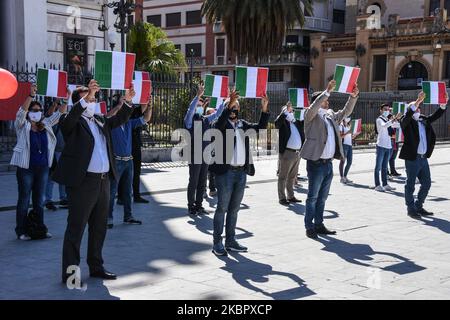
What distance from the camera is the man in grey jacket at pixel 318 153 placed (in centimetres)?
816

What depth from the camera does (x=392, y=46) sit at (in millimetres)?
43469

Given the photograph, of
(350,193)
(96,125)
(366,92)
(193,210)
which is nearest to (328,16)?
(366,92)

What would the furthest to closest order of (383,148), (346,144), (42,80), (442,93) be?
(346,144) → (383,148) → (442,93) → (42,80)

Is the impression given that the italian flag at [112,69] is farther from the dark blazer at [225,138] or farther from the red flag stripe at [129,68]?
the dark blazer at [225,138]

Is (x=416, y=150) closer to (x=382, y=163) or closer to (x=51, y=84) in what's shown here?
(x=382, y=163)

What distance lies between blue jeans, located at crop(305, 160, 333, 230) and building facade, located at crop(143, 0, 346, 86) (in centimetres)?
3786

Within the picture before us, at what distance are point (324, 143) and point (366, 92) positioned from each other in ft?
119

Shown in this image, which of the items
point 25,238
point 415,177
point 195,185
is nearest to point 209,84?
point 195,185

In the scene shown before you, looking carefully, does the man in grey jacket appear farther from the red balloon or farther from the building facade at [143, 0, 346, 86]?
the building facade at [143, 0, 346, 86]

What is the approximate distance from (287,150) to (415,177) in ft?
8.17

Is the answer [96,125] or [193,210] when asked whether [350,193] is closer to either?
[193,210]

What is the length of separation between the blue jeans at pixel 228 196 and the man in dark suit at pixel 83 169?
1539 mm

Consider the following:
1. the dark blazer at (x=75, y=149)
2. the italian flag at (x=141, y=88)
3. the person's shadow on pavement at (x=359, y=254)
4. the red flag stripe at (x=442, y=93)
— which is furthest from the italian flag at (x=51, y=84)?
the red flag stripe at (x=442, y=93)

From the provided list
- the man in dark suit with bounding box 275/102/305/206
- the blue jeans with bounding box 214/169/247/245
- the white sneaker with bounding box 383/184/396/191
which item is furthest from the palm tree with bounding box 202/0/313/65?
the blue jeans with bounding box 214/169/247/245
